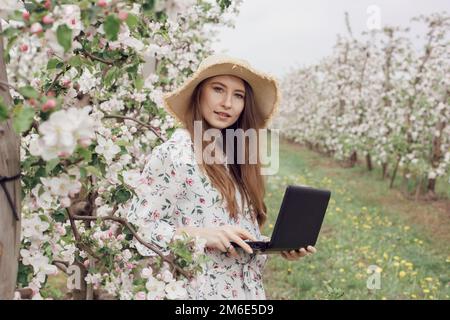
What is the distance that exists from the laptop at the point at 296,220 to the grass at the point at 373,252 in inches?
11.7

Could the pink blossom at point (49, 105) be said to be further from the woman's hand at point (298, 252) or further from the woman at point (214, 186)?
the woman's hand at point (298, 252)

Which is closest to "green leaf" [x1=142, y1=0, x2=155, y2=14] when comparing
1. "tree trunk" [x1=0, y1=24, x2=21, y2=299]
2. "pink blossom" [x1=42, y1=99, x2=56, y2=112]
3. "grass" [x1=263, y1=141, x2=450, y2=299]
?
"pink blossom" [x1=42, y1=99, x2=56, y2=112]

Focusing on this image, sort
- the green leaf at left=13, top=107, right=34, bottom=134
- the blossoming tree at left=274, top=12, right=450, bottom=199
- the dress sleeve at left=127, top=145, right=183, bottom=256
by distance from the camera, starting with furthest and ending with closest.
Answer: the blossoming tree at left=274, top=12, right=450, bottom=199 → the dress sleeve at left=127, top=145, right=183, bottom=256 → the green leaf at left=13, top=107, right=34, bottom=134

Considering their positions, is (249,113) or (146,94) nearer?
(249,113)

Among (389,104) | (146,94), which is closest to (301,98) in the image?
(389,104)

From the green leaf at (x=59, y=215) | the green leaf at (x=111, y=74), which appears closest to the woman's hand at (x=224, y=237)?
the green leaf at (x=59, y=215)

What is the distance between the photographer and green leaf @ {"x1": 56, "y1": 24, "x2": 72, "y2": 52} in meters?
1.24

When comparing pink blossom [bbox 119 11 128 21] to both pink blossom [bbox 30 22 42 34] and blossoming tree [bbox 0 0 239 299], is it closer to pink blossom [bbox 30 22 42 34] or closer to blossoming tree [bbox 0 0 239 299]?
blossoming tree [bbox 0 0 239 299]

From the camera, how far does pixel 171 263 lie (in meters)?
1.75

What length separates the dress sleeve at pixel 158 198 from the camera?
→ 6.92 feet

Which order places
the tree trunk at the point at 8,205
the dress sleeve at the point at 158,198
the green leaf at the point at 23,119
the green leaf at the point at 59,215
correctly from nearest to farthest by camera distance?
1. the green leaf at the point at 23,119
2. the tree trunk at the point at 8,205
3. the green leaf at the point at 59,215
4. the dress sleeve at the point at 158,198

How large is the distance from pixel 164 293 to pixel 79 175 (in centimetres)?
51

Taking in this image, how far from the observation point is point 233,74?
2.41 meters
